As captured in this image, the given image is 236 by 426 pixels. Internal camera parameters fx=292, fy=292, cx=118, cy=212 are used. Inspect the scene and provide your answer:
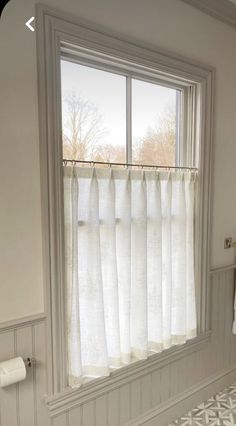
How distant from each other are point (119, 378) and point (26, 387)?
0.54m

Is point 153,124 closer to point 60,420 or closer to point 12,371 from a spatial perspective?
point 12,371

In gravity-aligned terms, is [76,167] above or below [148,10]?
below

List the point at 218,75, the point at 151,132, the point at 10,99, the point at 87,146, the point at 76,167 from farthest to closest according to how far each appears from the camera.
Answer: the point at 218,75
the point at 151,132
the point at 87,146
the point at 76,167
the point at 10,99

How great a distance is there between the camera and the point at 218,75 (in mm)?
1945

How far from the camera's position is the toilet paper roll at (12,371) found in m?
1.21

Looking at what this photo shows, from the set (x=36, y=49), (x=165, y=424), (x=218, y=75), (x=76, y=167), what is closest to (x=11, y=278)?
(x=76, y=167)

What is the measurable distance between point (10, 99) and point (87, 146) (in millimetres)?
462

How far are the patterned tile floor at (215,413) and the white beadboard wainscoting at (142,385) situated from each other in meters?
0.05

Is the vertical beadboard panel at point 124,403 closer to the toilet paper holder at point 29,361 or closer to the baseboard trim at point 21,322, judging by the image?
the toilet paper holder at point 29,361

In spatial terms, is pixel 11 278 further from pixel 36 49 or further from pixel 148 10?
pixel 148 10

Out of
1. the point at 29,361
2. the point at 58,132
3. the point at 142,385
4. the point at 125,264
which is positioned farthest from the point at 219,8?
the point at 142,385

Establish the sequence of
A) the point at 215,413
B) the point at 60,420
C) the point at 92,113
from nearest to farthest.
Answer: the point at 60,420
the point at 92,113
the point at 215,413

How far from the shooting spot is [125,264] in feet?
5.21

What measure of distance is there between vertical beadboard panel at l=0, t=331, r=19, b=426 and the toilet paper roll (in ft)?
0.14
